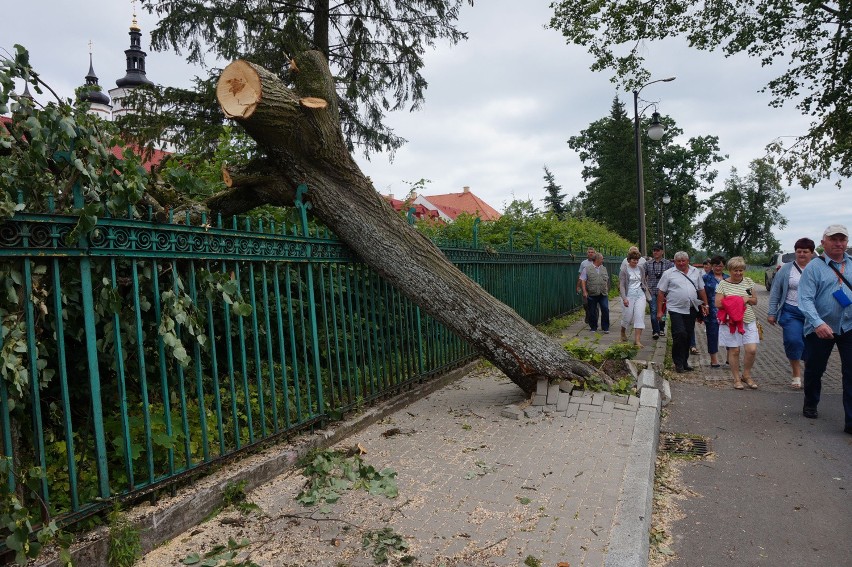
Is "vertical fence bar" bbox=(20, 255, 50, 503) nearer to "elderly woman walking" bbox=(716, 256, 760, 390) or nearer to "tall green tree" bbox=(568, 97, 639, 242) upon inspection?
"elderly woman walking" bbox=(716, 256, 760, 390)

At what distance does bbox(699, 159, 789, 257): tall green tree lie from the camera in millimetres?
75812

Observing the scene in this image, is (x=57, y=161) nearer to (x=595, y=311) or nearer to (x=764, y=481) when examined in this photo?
(x=764, y=481)

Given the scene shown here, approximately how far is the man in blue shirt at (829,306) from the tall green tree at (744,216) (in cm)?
7607

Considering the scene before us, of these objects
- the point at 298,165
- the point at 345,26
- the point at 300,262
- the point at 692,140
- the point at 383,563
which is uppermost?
the point at 692,140

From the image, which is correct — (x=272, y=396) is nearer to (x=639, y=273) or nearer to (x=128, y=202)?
(x=128, y=202)

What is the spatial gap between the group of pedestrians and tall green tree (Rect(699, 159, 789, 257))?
72043 mm

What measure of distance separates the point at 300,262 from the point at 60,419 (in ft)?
6.54

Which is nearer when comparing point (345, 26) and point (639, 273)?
point (639, 273)

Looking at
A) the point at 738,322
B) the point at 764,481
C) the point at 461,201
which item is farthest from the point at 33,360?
the point at 461,201

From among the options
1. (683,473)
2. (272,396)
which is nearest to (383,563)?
(272,396)

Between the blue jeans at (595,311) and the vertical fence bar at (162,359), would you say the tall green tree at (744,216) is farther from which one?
the vertical fence bar at (162,359)

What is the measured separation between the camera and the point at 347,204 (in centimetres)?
558

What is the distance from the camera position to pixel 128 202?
3.27m

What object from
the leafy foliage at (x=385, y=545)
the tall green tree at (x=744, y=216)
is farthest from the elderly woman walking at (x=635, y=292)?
the tall green tree at (x=744, y=216)
